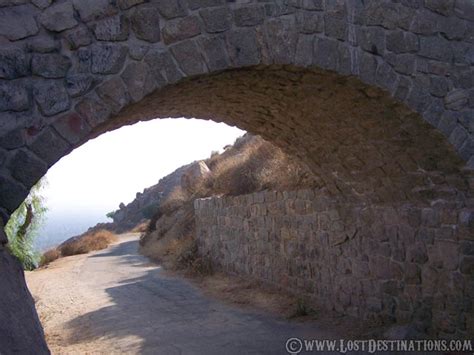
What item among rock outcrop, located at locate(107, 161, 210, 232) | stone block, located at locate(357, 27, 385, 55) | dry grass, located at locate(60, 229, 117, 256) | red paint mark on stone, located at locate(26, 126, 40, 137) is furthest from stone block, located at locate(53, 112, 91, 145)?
rock outcrop, located at locate(107, 161, 210, 232)

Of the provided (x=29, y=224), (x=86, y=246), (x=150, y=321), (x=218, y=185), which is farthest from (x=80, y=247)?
(x=150, y=321)

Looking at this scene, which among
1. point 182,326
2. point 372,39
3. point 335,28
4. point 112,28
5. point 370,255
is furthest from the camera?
point 182,326

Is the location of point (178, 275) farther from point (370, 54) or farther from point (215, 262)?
point (370, 54)

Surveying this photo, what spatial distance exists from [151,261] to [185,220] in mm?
1722

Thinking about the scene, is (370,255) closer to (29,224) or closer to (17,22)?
(17,22)

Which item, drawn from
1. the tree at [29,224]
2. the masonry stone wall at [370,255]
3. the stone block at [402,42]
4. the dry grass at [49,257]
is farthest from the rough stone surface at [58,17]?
the dry grass at [49,257]

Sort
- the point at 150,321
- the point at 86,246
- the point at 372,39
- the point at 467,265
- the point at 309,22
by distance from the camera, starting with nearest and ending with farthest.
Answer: the point at 309,22
the point at 372,39
the point at 467,265
the point at 150,321
the point at 86,246

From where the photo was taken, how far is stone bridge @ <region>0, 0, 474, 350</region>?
377 cm

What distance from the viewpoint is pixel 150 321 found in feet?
27.5

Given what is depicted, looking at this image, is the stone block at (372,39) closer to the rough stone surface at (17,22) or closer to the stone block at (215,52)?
the stone block at (215,52)

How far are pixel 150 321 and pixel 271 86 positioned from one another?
469 centimetres

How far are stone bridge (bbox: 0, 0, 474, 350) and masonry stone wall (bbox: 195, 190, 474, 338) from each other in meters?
0.06

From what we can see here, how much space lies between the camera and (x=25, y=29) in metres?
3.78

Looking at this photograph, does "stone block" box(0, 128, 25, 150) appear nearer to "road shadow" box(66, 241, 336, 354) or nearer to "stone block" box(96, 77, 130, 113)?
"stone block" box(96, 77, 130, 113)
